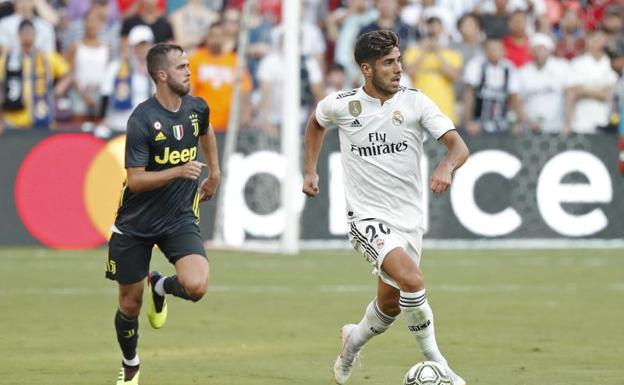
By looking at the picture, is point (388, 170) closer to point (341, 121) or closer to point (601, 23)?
point (341, 121)

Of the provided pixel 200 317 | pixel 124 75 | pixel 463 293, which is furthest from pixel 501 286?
pixel 124 75

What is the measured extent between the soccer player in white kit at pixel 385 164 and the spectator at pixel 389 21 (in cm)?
1122

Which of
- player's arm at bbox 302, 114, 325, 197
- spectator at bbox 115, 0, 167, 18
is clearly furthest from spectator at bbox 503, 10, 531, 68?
player's arm at bbox 302, 114, 325, 197

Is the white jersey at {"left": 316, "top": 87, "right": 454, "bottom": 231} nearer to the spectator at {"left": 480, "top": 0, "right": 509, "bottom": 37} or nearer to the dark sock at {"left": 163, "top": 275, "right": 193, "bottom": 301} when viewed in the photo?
the dark sock at {"left": 163, "top": 275, "right": 193, "bottom": 301}

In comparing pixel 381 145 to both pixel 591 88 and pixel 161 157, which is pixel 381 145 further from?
pixel 591 88

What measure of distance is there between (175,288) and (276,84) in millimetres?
11741

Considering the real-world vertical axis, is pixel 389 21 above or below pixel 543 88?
above

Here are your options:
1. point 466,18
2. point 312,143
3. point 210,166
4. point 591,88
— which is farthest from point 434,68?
point 210,166

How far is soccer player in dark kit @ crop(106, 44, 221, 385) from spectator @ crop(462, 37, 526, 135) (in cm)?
1174

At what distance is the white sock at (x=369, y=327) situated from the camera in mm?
9117

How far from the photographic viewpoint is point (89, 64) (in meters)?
20.2

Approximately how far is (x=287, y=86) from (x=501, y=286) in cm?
466

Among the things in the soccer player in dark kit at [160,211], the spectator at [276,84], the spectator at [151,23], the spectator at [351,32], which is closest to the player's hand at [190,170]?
the soccer player in dark kit at [160,211]

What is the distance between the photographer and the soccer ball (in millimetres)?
8352
